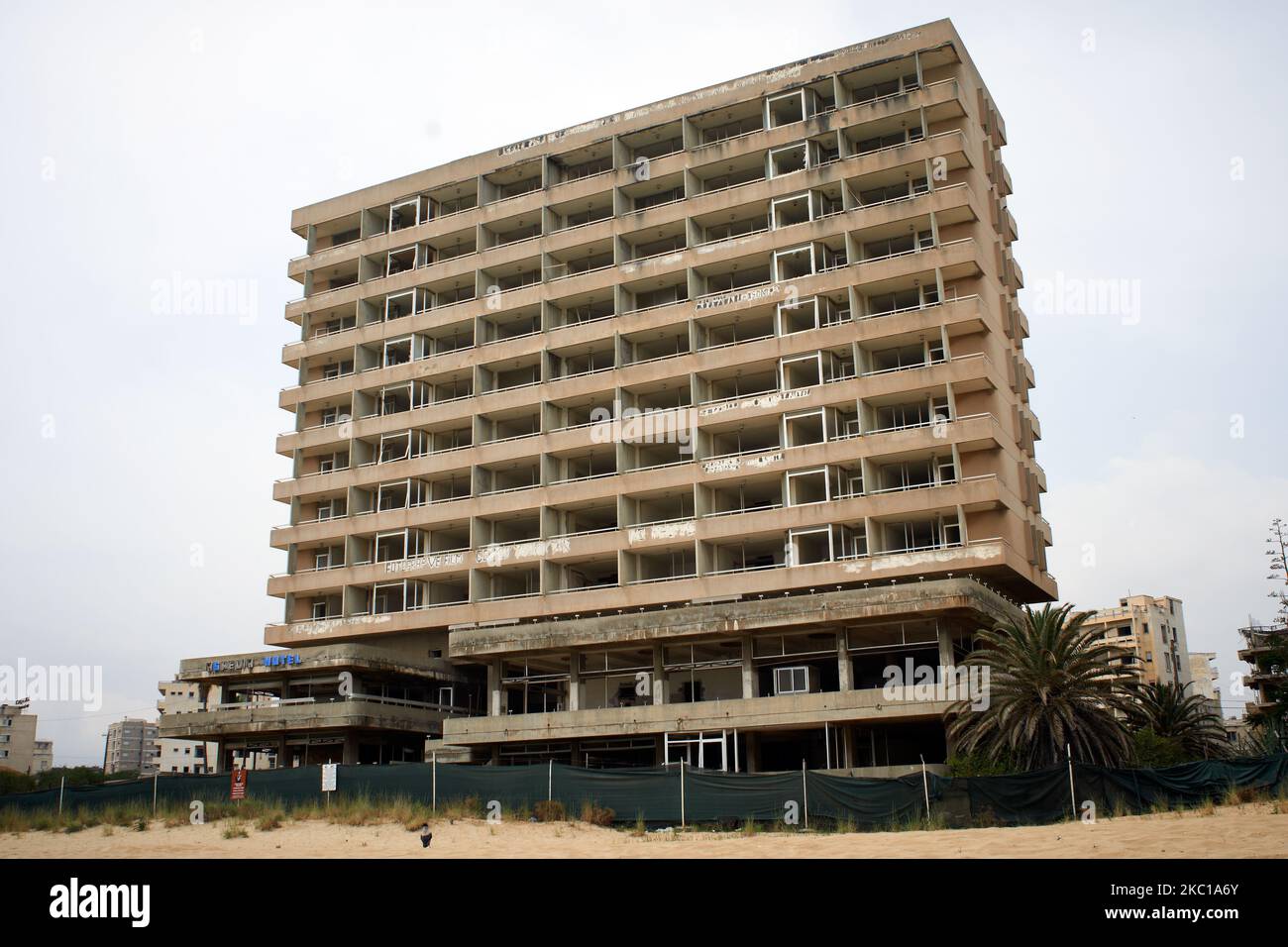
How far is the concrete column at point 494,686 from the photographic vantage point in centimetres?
5888

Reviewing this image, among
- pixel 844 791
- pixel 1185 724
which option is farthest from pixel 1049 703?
pixel 1185 724

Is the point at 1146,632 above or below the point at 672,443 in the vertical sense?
below

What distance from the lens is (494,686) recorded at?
195 ft

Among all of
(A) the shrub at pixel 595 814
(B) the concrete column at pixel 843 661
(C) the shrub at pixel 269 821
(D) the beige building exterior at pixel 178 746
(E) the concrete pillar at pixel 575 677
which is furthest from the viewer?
(D) the beige building exterior at pixel 178 746

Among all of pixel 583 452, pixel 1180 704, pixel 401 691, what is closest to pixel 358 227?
pixel 583 452

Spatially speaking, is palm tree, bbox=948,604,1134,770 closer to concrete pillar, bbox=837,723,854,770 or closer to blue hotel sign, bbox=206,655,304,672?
concrete pillar, bbox=837,723,854,770

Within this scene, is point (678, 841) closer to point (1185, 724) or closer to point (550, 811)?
point (550, 811)

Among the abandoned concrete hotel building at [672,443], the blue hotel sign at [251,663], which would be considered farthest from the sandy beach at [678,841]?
the blue hotel sign at [251,663]

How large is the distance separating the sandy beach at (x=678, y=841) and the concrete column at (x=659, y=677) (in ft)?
65.2

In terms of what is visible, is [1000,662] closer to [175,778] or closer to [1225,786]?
[1225,786]

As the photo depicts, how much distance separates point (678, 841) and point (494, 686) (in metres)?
29.0

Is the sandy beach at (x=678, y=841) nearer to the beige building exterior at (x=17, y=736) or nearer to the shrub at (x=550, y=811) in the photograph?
the shrub at (x=550, y=811)

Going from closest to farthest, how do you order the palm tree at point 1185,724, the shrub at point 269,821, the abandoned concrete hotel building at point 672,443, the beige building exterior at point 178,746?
the shrub at point 269,821 → the abandoned concrete hotel building at point 672,443 → the palm tree at point 1185,724 → the beige building exterior at point 178,746
